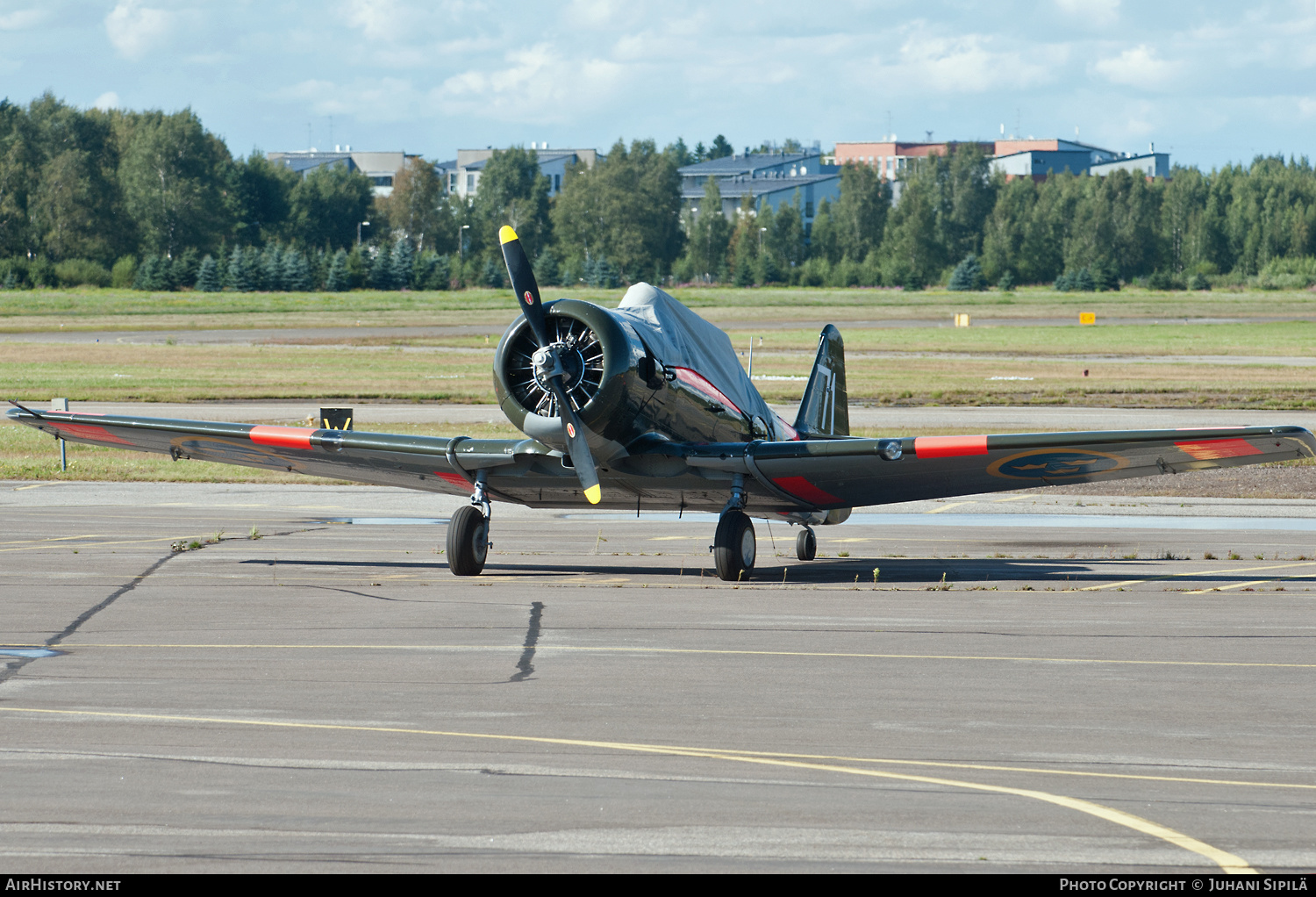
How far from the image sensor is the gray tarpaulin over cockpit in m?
15.1

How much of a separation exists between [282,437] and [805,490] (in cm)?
588

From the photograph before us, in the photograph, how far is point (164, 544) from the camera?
57.9 ft

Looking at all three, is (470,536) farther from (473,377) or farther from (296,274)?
(296,274)

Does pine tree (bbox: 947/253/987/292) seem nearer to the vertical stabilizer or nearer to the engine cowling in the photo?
the vertical stabilizer

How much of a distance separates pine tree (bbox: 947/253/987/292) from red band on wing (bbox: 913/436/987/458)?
433 ft

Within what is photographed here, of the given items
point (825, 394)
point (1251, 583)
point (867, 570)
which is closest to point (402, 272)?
point (825, 394)

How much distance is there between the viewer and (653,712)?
874 centimetres

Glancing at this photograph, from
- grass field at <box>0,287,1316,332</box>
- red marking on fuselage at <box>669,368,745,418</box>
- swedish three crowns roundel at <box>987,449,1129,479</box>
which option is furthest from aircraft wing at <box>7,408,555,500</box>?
grass field at <box>0,287,1316,332</box>

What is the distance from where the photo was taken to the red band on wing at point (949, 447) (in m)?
14.1

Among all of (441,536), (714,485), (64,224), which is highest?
(64,224)

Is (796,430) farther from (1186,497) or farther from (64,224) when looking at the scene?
(64,224)

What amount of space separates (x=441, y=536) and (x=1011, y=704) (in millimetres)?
11723

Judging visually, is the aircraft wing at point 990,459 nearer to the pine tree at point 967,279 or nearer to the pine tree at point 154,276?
the pine tree at point 154,276
